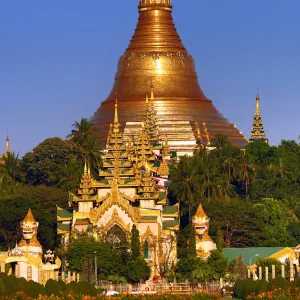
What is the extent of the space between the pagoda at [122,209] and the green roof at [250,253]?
2930 mm

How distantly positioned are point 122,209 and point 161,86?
43710mm

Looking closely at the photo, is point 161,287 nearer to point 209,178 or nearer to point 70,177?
point 209,178

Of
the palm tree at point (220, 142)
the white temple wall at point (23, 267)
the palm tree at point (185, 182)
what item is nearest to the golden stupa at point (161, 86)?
the palm tree at point (220, 142)

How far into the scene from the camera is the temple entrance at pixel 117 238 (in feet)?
375

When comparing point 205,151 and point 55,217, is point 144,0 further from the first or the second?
point 55,217

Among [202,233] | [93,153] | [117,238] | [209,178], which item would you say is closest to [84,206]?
[117,238]

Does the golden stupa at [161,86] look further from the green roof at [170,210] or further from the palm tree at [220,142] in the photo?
the green roof at [170,210]

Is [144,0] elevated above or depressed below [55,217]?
above

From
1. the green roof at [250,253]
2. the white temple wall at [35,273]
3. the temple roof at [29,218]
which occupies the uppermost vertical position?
the temple roof at [29,218]

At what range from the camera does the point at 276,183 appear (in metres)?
140

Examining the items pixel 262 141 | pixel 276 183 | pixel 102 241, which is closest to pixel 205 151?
pixel 276 183

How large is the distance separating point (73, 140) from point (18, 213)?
16212mm

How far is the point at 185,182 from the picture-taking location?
5133 inches

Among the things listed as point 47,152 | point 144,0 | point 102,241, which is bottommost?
point 102,241
